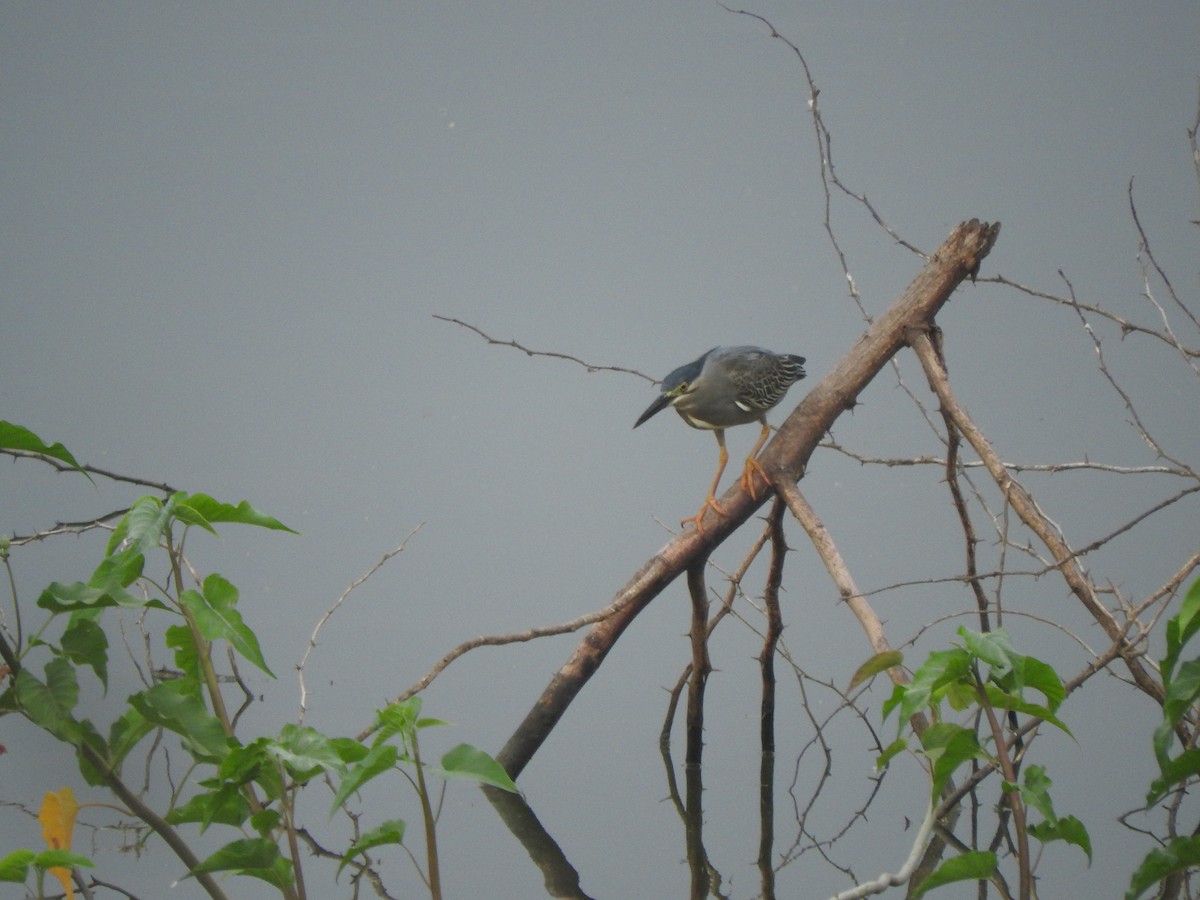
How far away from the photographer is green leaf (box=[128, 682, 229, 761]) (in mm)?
811

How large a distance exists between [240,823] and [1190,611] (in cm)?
80

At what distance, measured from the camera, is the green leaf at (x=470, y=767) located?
2.58ft

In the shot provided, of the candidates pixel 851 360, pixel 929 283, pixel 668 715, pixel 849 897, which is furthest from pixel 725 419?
pixel 849 897

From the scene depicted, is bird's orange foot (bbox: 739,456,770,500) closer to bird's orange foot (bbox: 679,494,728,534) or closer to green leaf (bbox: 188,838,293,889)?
bird's orange foot (bbox: 679,494,728,534)

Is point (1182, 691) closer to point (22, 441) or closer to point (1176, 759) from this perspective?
point (1176, 759)

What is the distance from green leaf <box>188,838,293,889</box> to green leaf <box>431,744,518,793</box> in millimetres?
157

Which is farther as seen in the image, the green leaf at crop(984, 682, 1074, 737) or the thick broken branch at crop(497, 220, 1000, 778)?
the thick broken branch at crop(497, 220, 1000, 778)

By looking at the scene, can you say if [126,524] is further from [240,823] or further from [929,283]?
[929,283]

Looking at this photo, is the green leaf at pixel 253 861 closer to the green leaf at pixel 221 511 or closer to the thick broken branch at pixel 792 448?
the green leaf at pixel 221 511

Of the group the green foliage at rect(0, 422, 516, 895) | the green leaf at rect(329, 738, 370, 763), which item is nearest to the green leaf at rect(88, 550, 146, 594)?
the green foliage at rect(0, 422, 516, 895)

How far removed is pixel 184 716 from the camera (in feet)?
2.71

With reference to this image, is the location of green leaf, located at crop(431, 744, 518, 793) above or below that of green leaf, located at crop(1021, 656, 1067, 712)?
above

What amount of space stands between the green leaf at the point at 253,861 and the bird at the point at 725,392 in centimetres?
122

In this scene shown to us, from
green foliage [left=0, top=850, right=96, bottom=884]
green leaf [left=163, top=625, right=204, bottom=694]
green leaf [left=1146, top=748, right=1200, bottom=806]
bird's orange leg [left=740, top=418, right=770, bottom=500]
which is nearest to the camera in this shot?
green foliage [left=0, top=850, right=96, bottom=884]
